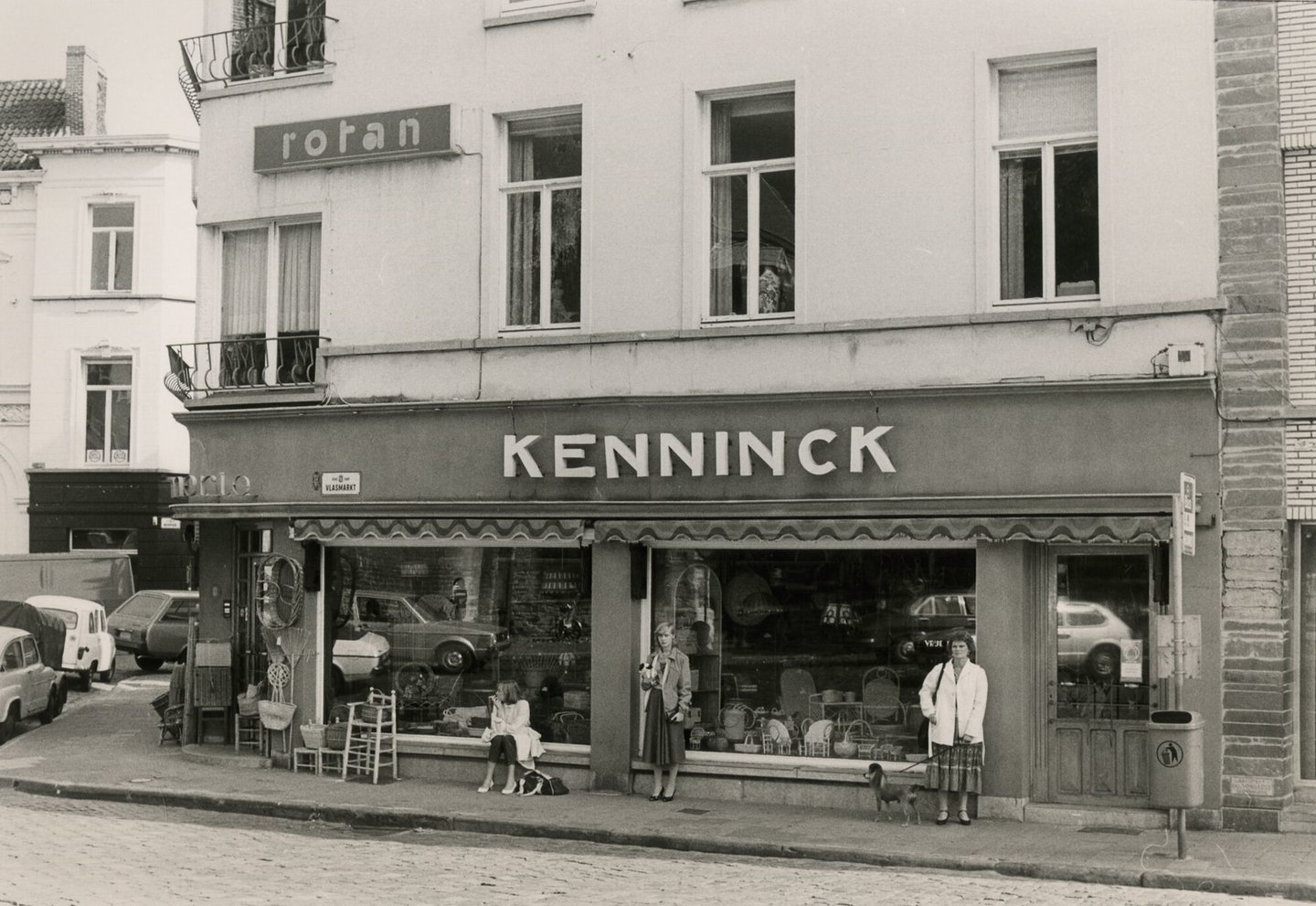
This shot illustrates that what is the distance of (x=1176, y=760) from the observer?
39.3 ft

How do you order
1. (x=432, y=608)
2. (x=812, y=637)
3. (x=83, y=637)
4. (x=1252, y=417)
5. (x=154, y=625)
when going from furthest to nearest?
(x=154, y=625), (x=83, y=637), (x=432, y=608), (x=812, y=637), (x=1252, y=417)

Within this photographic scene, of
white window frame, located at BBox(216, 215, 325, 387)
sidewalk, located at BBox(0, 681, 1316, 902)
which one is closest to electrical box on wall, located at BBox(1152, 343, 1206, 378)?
sidewalk, located at BBox(0, 681, 1316, 902)

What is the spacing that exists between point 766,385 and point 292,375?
6189 millimetres

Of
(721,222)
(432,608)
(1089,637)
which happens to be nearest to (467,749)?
(432,608)

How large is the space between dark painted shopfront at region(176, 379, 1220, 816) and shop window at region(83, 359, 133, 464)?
66.6ft

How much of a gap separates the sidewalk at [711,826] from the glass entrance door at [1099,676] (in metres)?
0.67

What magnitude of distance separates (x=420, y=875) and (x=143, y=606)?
2048 centimetres

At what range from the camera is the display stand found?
16922 mm

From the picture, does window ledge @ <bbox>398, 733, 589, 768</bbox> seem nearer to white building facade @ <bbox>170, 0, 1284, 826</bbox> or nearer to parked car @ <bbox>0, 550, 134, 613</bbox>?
white building facade @ <bbox>170, 0, 1284, 826</bbox>

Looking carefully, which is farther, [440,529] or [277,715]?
[277,715]

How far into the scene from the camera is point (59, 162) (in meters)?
37.6

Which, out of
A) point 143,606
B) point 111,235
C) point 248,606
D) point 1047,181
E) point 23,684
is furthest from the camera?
point 111,235

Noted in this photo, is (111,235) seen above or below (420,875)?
above

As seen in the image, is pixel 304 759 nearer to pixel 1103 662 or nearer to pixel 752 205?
pixel 752 205
